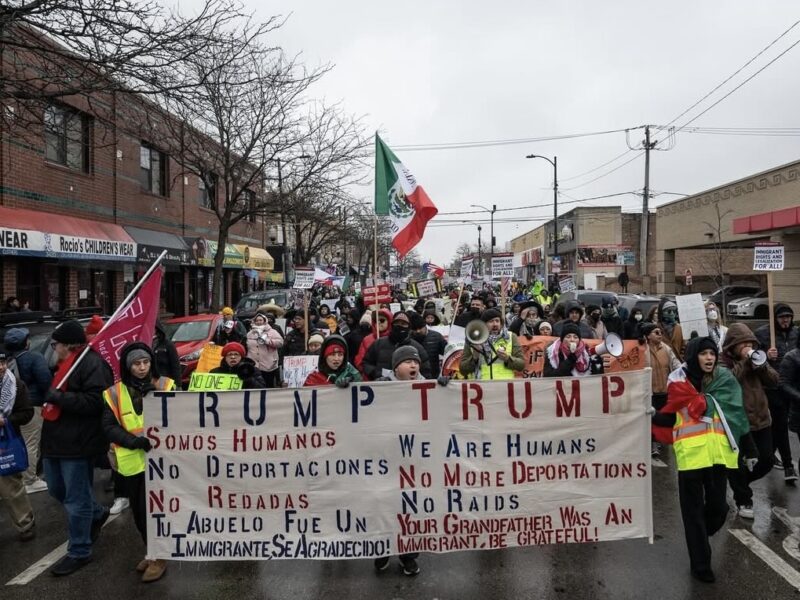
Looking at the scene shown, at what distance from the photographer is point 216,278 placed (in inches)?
813

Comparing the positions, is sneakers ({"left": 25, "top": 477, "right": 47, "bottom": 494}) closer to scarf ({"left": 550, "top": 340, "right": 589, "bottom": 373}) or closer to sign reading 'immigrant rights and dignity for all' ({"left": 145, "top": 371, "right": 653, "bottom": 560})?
sign reading 'immigrant rights and dignity for all' ({"left": 145, "top": 371, "right": 653, "bottom": 560})

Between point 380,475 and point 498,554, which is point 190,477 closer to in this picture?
point 380,475

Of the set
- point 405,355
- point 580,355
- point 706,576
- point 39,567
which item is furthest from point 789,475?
point 39,567

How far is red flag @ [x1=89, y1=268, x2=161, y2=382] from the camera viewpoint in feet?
14.4

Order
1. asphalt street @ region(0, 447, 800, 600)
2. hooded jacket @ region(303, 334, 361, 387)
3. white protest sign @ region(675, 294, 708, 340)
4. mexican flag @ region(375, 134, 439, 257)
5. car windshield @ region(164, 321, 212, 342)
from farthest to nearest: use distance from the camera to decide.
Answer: car windshield @ region(164, 321, 212, 342), mexican flag @ region(375, 134, 439, 257), white protest sign @ region(675, 294, 708, 340), hooded jacket @ region(303, 334, 361, 387), asphalt street @ region(0, 447, 800, 600)

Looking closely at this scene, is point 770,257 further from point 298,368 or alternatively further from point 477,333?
point 298,368

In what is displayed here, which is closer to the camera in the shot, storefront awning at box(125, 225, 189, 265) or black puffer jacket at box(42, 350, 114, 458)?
black puffer jacket at box(42, 350, 114, 458)

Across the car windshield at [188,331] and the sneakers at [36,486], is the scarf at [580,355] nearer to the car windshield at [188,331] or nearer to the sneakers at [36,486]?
the sneakers at [36,486]

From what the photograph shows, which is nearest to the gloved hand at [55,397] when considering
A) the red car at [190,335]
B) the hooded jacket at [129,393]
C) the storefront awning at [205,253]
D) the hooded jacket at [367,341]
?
the hooded jacket at [129,393]

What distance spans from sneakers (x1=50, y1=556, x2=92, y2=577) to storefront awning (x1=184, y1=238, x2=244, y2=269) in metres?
19.3

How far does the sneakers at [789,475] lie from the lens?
5945mm

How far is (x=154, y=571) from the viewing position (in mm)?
4176

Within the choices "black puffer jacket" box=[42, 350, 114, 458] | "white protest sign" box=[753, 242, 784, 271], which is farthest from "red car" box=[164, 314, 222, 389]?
"white protest sign" box=[753, 242, 784, 271]

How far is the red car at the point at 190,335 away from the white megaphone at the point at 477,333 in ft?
22.0
